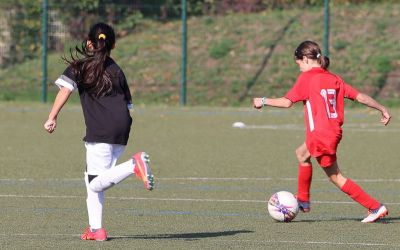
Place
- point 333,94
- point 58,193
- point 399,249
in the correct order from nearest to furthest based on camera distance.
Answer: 1. point 399,249
2. point 333,94
3. point 58,193

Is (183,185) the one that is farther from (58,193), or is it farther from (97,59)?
(97,59)

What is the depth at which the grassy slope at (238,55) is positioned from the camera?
33375mm

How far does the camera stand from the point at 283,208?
11.6m

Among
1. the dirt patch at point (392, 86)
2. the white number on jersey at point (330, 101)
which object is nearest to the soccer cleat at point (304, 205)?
the white number on jersey at point (330, 101)

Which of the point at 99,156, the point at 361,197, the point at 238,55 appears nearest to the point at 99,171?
the point at 99,156

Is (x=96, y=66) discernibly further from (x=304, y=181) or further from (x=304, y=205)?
(x=304, y=205)

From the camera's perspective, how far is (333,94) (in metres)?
11.8

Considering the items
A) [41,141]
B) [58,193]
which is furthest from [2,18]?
[58,193]

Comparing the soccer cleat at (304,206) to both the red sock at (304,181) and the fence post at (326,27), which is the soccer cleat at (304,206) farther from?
the fence post at (326,27)

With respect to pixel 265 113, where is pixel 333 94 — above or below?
above

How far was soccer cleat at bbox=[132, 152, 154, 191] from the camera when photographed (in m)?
9.67

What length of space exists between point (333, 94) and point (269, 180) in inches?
153

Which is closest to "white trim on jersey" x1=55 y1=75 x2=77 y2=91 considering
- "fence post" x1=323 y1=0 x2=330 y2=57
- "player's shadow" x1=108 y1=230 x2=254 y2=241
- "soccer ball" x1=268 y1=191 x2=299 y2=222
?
"player's shadow" x1=108 y1=230 x2=254 y2=241

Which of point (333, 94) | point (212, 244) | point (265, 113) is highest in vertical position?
point (333, 94)
